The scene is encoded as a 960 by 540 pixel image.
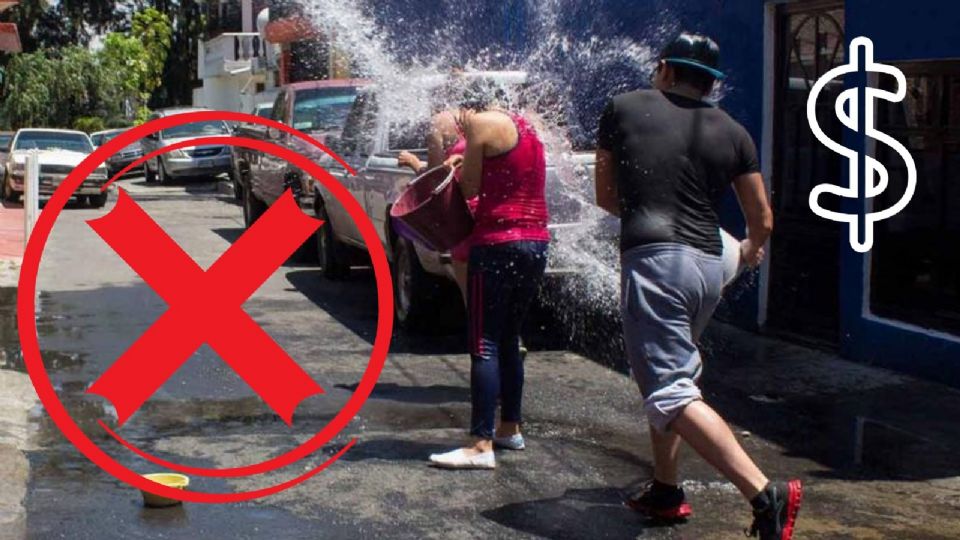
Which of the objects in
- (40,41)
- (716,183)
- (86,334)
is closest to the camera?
(716,183)

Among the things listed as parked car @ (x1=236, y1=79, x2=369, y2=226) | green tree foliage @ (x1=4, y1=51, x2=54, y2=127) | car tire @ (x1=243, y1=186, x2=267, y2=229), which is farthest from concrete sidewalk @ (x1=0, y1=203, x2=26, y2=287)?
green tree foliage @ (x1=4, y1=51, x2=54, y2=127)

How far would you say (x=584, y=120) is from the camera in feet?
41.3

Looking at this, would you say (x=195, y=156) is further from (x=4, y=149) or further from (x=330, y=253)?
(x=330, y=253)

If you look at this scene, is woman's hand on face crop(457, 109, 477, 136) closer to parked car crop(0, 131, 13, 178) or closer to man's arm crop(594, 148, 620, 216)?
man's arm crop(594, 148, 620, 216)

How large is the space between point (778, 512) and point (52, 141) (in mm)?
25383

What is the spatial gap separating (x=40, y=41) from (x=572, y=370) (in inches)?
2112

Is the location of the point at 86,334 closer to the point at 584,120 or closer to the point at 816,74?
the point at 584,120

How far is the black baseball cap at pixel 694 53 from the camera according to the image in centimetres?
580

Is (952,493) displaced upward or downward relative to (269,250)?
downward

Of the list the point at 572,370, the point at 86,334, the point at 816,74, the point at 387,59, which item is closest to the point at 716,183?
the point at 572,370

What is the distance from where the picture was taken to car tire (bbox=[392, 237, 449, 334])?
10.9 metres

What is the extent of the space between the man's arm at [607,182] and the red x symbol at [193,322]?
2.38 m

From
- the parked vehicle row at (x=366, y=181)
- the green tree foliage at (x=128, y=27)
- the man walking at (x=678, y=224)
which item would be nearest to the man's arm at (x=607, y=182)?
the man walking at (x=678, y=224)

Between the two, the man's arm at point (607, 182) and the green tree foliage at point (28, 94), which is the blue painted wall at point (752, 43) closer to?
the man's arm at point (607, 182)
